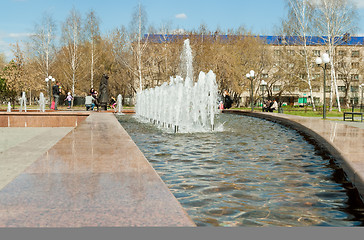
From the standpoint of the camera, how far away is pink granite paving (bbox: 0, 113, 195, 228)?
2.59m

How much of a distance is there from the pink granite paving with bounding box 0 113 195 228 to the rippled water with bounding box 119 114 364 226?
0.64 m

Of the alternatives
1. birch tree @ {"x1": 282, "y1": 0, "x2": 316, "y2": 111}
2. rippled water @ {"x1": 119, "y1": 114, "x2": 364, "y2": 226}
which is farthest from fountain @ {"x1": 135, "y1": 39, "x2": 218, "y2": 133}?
birch tree @ {"x1": 282, "y1": 0, "x2": 316, "y2": 111}

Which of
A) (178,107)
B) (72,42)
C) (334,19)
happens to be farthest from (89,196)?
(72,42)

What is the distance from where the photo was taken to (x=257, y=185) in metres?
4.94

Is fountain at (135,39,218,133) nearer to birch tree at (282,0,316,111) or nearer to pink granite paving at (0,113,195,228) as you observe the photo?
pink granite paving at (0,113,195,228)

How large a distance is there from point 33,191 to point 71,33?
4360 cm

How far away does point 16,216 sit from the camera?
2.66 meters

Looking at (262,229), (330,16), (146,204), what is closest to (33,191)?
(146,204)

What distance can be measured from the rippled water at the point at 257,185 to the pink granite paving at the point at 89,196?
637 millimetres

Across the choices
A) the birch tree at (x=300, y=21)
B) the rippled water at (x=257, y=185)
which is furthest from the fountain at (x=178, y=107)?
the birch tree at (x=300, y=21)

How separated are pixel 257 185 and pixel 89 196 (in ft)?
8.20

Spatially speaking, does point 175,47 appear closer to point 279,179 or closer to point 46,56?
point 46,56

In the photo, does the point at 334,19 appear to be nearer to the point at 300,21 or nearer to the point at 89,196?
the point at 300,21

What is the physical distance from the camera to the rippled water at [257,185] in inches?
146
